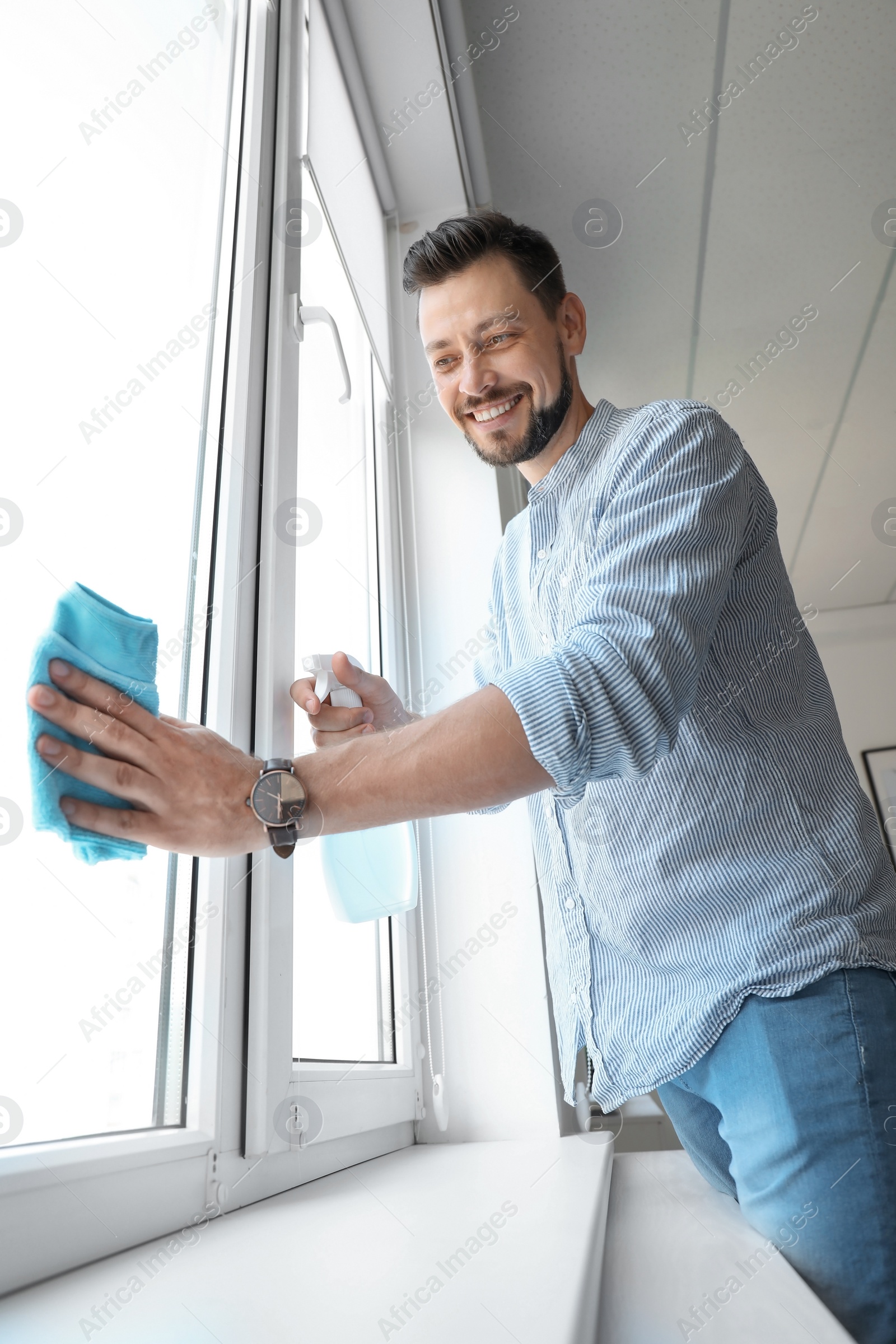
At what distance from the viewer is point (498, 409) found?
4.03 ft

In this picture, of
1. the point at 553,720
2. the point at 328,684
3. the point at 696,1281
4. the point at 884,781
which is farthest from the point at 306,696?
the point at 884,781

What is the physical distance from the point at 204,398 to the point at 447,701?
0.84 meters

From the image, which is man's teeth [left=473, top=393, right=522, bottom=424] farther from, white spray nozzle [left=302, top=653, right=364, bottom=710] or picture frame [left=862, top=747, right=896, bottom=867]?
picture frame [left=862, top=747, right=896, bottom=867]

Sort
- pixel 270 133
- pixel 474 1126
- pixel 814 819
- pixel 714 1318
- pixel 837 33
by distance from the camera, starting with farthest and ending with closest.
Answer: pixel 837 33 → pixel 474 1126 → pixel 270 133 → pixel 814 819 → pixel 714 1318

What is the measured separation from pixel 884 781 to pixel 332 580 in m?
4.41

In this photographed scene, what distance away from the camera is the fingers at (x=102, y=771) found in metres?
0.48

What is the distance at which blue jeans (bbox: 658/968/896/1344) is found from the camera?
715 mm

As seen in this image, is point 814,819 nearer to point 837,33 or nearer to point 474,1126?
point 474,1126

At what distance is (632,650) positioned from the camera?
2.21 feet

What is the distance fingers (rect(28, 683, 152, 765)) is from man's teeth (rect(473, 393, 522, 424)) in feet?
2.77

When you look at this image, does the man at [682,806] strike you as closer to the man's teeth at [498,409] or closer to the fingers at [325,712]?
the fingers at [325,712]

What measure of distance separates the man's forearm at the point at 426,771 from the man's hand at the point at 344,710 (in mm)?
231

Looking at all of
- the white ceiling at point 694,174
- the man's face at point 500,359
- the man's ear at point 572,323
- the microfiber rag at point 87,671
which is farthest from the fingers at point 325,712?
the white ceiling at point 694,174

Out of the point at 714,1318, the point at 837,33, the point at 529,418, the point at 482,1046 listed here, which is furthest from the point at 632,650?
the point at 837,33
